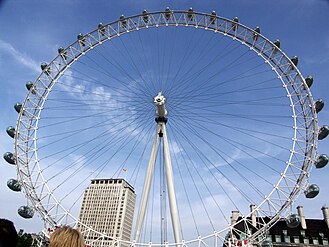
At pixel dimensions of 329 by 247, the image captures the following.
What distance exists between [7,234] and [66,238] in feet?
2.13

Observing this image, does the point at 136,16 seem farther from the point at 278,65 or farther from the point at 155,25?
the point at 278,65

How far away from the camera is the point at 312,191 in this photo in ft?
90.2

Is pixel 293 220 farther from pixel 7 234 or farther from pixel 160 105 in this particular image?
pixel 7 234

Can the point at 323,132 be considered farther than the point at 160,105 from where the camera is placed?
No

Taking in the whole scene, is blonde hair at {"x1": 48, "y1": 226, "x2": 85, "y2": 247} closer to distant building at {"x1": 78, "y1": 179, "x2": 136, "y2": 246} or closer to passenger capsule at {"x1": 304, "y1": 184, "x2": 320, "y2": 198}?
passenger capsule at {"x1": 304, "y1": 184, "x2": 320, "y2": 198}

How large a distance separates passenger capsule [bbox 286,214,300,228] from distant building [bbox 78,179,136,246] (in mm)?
134620

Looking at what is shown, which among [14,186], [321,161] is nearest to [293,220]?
[321,161]

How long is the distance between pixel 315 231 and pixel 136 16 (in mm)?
49705

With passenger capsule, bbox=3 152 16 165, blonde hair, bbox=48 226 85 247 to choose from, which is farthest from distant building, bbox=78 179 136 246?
blonde hair, bbox=48 226 85 247

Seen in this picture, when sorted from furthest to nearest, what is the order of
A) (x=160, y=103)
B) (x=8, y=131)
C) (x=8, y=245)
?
(x=8, y=131) < (x=160, y=103) < (x=8, y=245)

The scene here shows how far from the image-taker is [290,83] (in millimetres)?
32281

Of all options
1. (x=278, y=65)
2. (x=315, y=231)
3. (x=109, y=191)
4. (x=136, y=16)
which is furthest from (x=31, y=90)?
(x=109, y=191)

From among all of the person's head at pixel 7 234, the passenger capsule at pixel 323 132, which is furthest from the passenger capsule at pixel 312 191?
the person's head at pixel 7 234

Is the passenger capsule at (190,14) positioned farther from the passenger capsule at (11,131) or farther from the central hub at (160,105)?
the passenger capsule at (11,131)
